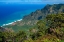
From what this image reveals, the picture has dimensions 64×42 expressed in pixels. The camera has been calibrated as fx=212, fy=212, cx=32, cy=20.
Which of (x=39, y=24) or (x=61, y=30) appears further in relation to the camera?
(x=39, y=24)

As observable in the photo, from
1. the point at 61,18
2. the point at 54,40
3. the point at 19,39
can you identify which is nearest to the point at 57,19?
the point at 61,18

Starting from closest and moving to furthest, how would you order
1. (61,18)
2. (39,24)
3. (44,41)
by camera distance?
(44,41) < (61,18) < (39,24)

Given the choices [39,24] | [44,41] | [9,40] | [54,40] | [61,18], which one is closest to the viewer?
[44,41]

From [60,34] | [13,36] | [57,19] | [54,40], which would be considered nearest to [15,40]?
[13,36]

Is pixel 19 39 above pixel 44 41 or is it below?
below

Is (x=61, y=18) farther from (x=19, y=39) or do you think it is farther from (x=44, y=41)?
(x=44, y=41)

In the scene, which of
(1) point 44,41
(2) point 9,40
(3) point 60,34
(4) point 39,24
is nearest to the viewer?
(1) point 44,41

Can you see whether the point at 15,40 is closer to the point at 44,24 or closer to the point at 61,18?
the point at 44,24

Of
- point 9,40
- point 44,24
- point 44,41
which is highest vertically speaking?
point 44,41

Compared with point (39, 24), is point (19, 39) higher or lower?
lower
